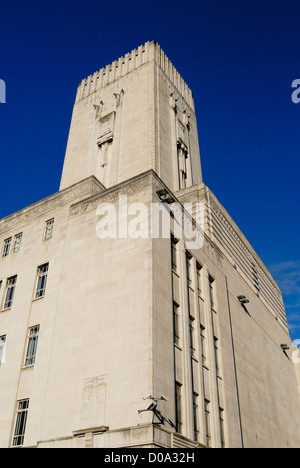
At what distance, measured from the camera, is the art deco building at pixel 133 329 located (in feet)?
61.6

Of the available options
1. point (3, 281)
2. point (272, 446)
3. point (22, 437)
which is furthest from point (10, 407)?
point (272, 446)

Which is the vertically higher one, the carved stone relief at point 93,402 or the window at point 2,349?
the window at point 2,349

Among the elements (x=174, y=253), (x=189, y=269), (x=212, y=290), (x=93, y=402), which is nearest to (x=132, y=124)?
(x=212, y=290)

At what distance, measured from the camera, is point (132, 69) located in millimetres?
49719

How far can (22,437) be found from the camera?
20.8m

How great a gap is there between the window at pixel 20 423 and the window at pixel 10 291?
6.78 meters

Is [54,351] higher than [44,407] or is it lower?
higher

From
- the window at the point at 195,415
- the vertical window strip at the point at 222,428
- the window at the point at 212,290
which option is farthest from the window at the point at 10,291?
the vertical window strip at the point at 222,428

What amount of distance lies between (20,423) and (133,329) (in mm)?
8181

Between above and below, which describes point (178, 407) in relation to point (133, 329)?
below

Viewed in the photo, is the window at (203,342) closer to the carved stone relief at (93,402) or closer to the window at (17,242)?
the carved stone relief at (93,402)

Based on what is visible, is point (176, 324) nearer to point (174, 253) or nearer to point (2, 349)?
point (174, 253)

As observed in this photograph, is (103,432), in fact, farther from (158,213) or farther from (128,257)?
(158,213)
